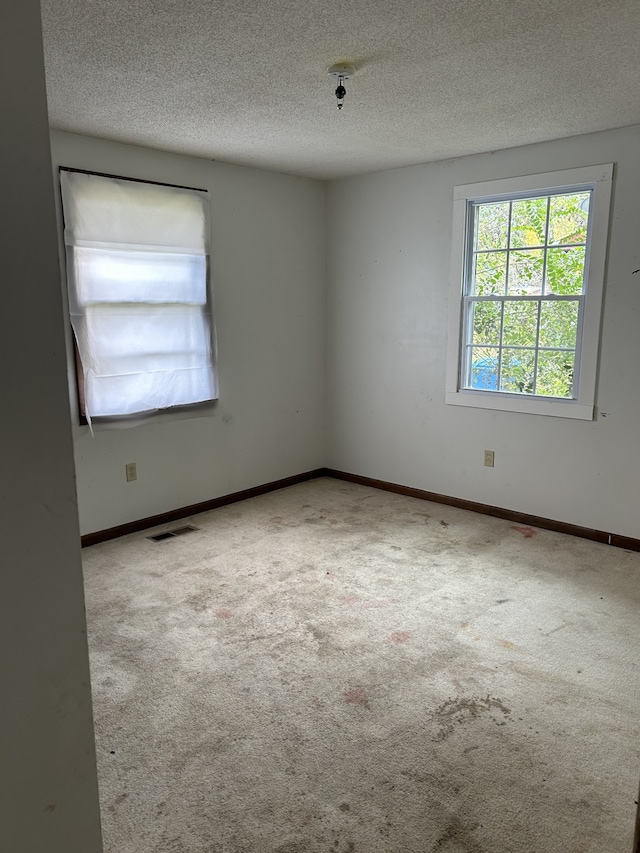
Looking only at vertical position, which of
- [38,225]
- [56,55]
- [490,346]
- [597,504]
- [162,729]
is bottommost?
[162,729]

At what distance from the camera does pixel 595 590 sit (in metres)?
3.29

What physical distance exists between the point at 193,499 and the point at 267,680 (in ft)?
7.36

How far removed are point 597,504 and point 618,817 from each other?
2.39 meters

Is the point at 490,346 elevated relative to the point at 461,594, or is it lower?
elevated

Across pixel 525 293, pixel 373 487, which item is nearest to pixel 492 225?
pixel 525 293

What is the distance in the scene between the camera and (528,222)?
410 centimetres

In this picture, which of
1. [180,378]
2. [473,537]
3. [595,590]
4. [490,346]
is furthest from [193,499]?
[595,590]

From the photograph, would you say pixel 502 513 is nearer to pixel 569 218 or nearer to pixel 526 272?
pixel 526 272

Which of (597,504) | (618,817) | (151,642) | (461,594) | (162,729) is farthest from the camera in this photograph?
(597,504)

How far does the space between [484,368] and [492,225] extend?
3.23 feet

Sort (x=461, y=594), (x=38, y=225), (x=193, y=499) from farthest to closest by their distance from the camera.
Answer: (x=193, y=499), (x=461, y=594), (x=38, y=225)

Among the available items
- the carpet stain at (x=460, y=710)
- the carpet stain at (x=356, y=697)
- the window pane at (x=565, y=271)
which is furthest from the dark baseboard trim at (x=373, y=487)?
the carpet stain at (x=356, y=697)

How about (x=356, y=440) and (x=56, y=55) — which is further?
(x=356, y=440)

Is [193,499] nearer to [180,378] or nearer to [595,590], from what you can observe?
[180,378]
